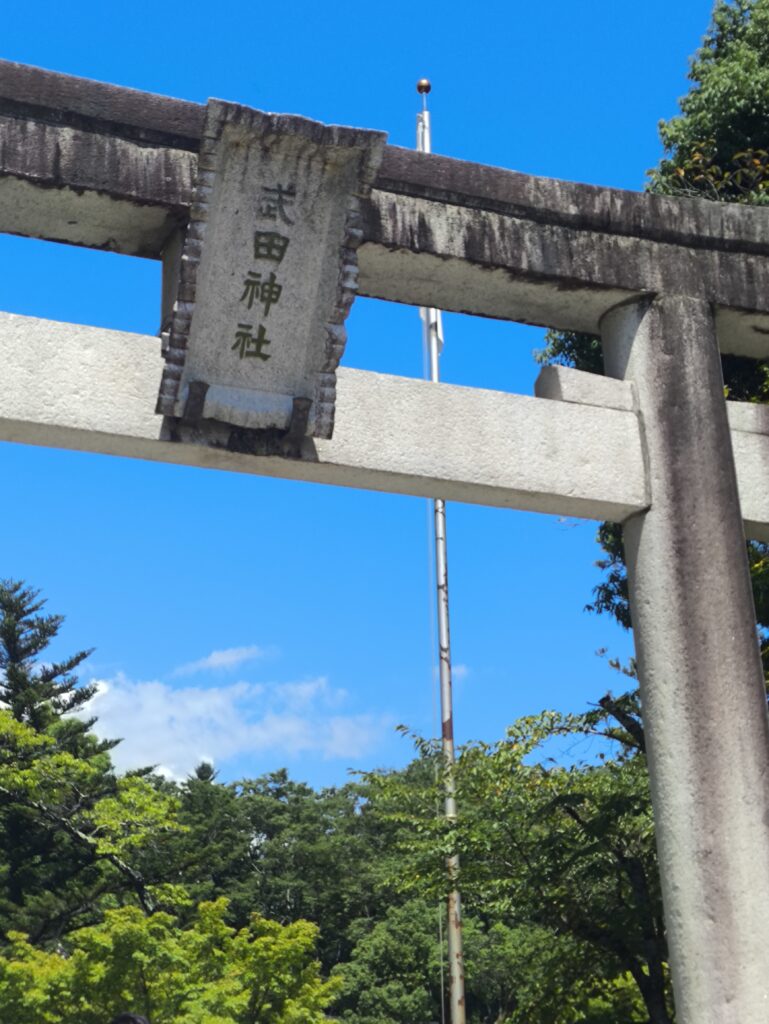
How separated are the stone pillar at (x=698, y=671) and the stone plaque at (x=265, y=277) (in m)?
1.35

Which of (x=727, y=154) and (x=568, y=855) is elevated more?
(x=727, y=154)

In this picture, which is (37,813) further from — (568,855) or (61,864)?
(568,855)

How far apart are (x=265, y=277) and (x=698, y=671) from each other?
80.3 inches

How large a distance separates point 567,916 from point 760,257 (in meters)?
4.70

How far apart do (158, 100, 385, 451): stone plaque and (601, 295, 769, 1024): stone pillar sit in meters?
1.35

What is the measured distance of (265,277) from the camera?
171 inches

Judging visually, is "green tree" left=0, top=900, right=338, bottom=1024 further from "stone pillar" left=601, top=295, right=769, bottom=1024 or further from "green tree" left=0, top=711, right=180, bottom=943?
"stone pillar" left=601, top=295, right=769, bottom=1024

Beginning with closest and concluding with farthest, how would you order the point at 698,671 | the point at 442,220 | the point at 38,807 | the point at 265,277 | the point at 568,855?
1. the point at 265,277
2. the point at 698,671
3. the point at 442,220
4. the point at 568,855
5. the point at 38,807

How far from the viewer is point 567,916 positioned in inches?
330

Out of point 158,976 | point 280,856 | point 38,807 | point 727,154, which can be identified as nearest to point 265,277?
point 727,154

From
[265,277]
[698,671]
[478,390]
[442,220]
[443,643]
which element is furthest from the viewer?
[443,643]

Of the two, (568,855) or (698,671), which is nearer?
(698,671)

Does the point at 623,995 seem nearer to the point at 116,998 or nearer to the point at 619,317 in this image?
the point at 116,998

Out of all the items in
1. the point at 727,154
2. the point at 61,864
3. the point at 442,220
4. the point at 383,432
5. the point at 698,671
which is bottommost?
the point at 698,671
